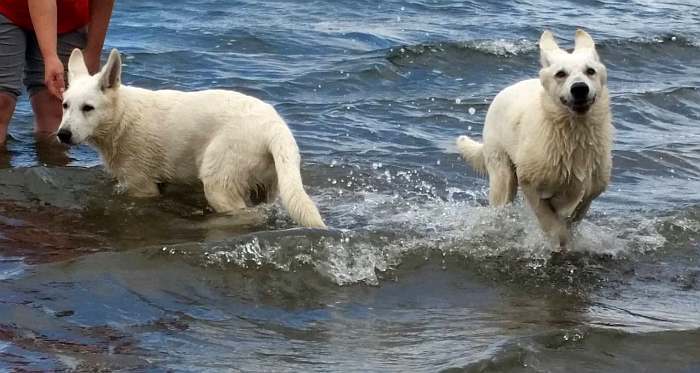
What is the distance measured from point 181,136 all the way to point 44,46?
122 cm

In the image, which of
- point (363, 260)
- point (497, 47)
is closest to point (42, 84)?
point (363, 260)

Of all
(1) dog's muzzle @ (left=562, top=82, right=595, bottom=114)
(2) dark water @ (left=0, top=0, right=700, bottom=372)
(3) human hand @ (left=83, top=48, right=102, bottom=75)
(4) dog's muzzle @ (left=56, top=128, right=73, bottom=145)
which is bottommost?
(2) dark water @ (left=0, top=0, right=700, bottom=372)

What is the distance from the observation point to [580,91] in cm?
599

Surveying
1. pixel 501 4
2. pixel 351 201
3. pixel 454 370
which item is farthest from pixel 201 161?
pixel 501 4

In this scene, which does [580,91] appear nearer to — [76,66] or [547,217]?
[547,217]

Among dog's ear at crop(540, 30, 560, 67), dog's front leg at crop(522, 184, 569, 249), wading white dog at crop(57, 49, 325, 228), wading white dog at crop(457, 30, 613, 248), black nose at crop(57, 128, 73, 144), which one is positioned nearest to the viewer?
wading white dog at crop(457, 30, 613, 248)

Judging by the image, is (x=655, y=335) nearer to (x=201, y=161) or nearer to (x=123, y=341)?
(x=123, y=341)

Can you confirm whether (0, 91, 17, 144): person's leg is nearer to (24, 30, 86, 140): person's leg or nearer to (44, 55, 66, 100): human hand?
(24, 30, 86, 140): person's leg

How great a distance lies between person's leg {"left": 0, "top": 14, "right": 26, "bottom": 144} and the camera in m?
7.70

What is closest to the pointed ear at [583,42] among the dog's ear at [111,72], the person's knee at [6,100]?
the dog's ear at [111,72]

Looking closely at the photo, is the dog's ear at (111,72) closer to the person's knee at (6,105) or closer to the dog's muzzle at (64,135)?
the dog's muzzle at (64,135)

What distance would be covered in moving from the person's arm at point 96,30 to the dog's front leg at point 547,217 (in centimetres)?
366

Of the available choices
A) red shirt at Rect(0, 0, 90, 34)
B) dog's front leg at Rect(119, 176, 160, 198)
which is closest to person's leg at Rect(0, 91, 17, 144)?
red shirt at Rect(0, 0, 90, 34)

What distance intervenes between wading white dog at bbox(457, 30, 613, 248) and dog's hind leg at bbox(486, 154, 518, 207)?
0.19m
